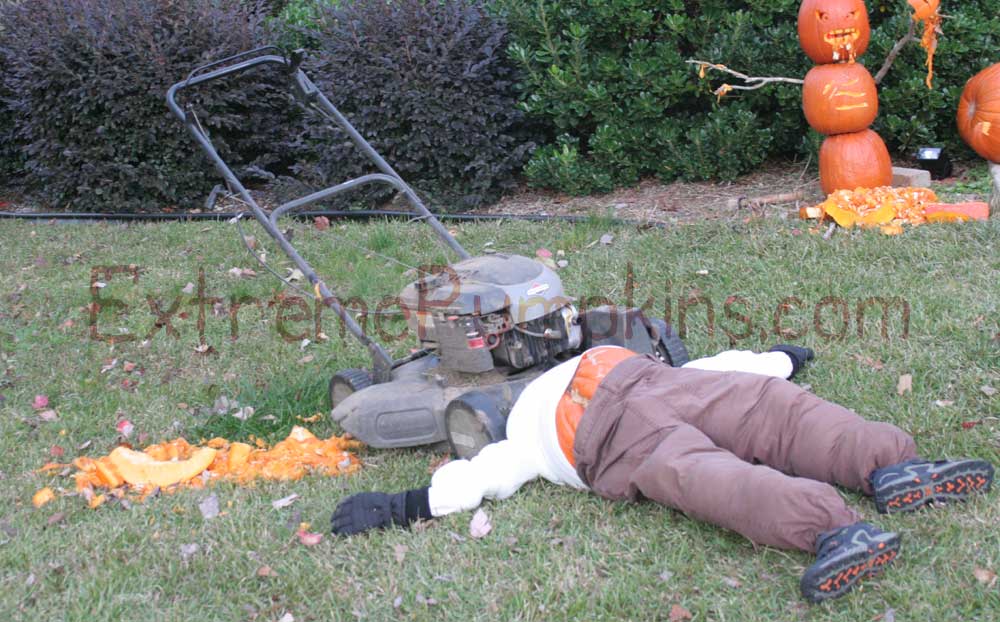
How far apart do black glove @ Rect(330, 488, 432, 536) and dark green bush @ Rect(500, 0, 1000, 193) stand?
4.23 meters

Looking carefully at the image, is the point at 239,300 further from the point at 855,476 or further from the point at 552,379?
the point at 855,476

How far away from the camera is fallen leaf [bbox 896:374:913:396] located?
3723mm

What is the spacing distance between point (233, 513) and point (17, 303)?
3.11 m

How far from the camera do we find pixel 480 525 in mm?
3143

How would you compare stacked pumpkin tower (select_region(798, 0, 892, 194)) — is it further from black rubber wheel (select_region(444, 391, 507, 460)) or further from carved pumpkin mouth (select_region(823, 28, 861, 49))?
black rubber wheel (select_region(444, 391, 507, 460))

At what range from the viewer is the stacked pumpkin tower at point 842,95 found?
580 centimetres

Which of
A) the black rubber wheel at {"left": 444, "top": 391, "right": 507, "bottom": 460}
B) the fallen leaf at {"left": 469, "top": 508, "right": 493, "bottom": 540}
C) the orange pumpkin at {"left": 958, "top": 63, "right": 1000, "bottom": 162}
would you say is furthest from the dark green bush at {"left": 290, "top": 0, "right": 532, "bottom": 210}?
the fallen leaf at {"left": 469, "top": 508, "right": 493, "bottom": 540}

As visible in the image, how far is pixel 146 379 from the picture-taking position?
15.6 feet

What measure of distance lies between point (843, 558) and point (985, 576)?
1.39 feet

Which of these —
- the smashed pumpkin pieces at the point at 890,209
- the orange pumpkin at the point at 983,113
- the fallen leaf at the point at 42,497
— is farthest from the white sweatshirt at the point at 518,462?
the orange pumpkin at the point at 983,113

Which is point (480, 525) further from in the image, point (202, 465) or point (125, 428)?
point (125, 428)

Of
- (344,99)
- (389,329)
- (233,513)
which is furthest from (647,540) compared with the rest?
(344,99)

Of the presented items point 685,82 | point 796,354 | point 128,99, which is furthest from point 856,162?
point 128,99

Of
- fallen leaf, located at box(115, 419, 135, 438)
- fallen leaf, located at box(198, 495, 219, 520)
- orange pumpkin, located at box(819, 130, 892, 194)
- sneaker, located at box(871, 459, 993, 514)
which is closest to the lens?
sneaker, located at box(871, 459, 993, 514)
